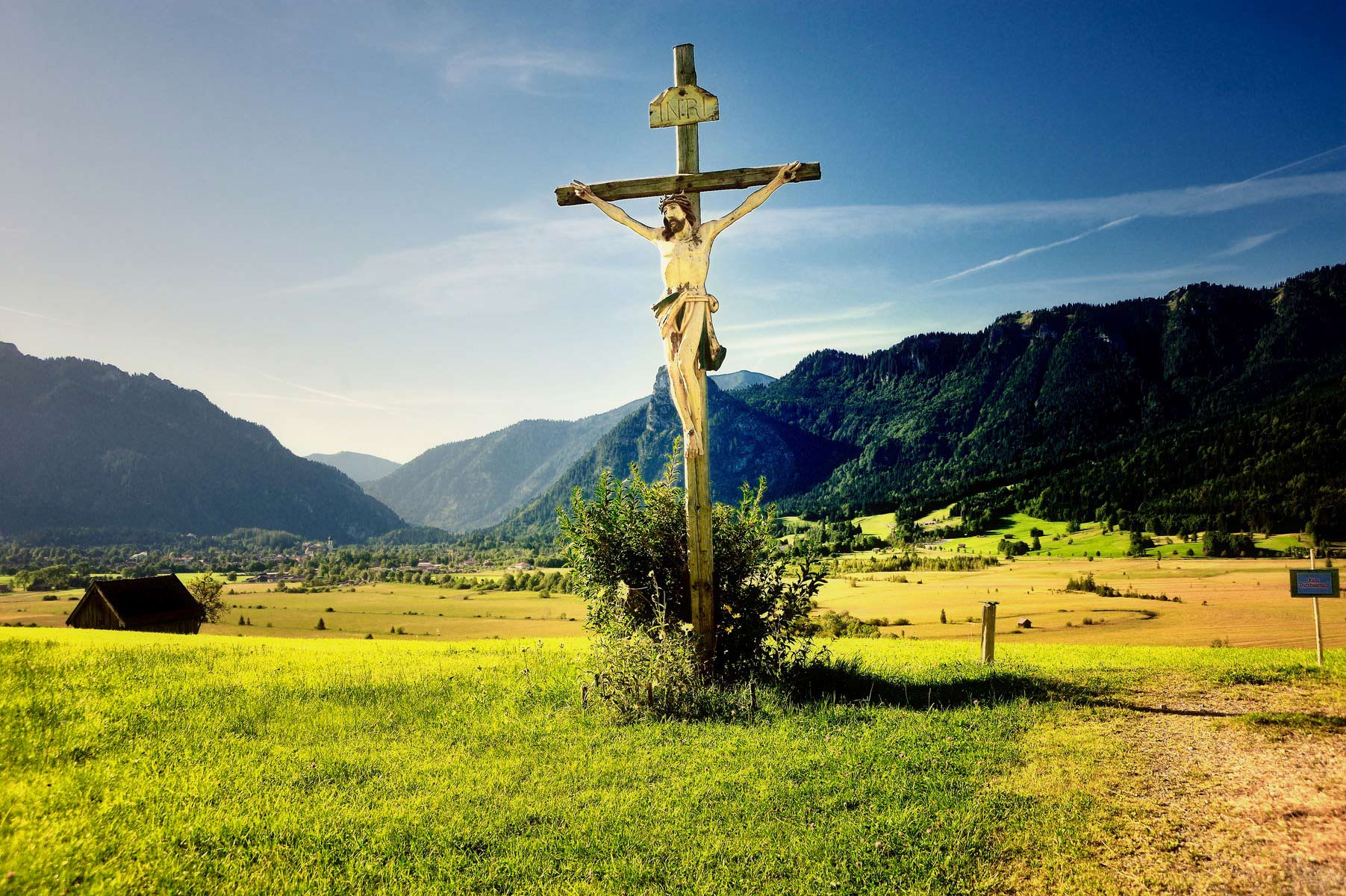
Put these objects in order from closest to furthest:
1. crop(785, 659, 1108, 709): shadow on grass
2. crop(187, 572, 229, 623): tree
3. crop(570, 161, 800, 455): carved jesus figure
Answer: crop(785, 659, 1108, 709): shadow on grass < crop(570, 161, 800, 455): carved jesus figure < crop(187, 572, 229, 623): tree

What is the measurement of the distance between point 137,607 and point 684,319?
34.3m

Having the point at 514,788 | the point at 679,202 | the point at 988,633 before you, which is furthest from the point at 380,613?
the point at 514,788

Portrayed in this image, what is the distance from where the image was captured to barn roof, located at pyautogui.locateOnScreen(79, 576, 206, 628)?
28.7 meters

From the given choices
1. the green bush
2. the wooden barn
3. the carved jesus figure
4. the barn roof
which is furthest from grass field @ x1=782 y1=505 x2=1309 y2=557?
the barn roof

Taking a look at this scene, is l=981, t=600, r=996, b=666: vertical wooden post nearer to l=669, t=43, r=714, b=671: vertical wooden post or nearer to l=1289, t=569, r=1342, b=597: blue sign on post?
l=1289, t=569, r=1342, b=597: blue sign on post

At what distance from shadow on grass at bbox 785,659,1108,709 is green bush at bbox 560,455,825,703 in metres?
0.62

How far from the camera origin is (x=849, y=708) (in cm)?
811

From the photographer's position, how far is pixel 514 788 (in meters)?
5.69

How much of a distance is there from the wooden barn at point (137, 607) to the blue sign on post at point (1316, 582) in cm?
3699

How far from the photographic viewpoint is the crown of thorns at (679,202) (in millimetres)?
9078

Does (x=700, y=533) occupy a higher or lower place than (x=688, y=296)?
lower

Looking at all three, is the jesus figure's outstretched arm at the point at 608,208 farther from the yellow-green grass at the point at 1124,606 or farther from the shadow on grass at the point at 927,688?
the yellow-green grass at the point at 1124,606

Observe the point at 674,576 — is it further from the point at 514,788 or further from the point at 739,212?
the point at 739,212

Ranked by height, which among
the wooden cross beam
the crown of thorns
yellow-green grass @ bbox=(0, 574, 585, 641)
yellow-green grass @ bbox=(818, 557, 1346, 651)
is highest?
the wooden cross beam
